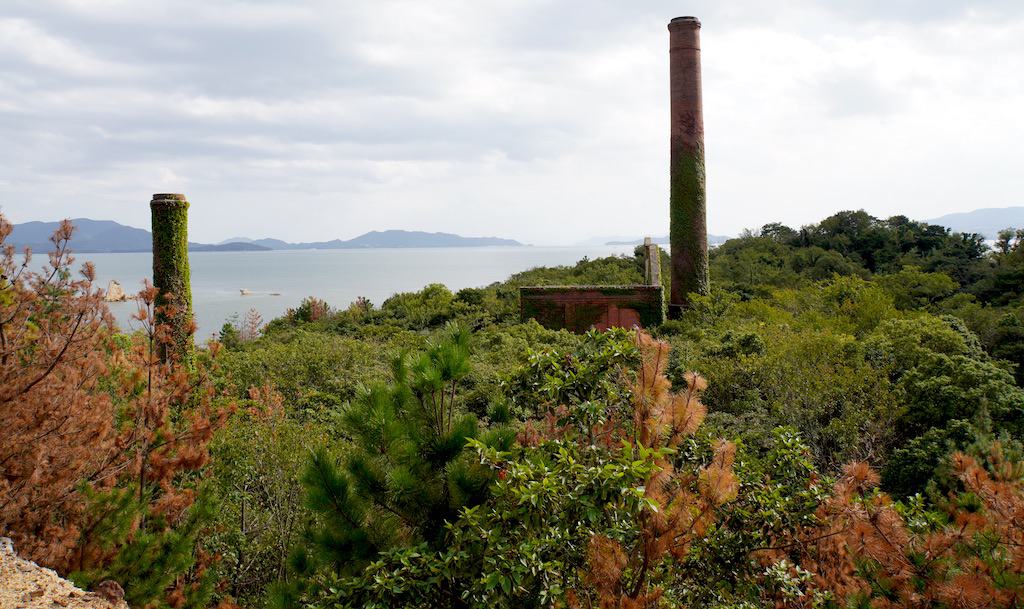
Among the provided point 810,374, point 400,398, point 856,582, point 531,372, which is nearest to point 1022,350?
point 810,374

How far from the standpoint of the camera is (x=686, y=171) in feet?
64.5

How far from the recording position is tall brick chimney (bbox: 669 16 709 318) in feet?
62.9

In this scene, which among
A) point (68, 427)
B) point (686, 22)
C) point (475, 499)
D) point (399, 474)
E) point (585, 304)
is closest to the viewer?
point (399, 474)

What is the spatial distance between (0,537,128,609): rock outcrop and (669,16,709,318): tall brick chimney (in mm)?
17159

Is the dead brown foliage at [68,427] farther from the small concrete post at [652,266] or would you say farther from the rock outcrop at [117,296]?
the small concrete post at [652,266]

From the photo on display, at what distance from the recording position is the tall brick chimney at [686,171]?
62.9 ft

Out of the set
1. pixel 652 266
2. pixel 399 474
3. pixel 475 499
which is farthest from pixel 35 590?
pixel 652 266

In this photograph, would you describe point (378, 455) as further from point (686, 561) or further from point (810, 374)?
point (810, 374)

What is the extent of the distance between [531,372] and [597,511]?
4.96 feet

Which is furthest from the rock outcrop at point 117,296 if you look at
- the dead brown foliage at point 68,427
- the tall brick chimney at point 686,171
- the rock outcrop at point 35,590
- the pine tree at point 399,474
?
the tall brick chimney at point 686,171

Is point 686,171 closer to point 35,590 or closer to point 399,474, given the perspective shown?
point 399,474

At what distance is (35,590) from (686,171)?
1790 centimetres

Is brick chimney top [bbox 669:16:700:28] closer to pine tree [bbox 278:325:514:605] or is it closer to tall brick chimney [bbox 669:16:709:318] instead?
tall brick chimney [bbox 669:16:709:318]

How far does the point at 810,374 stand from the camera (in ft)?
32.7
